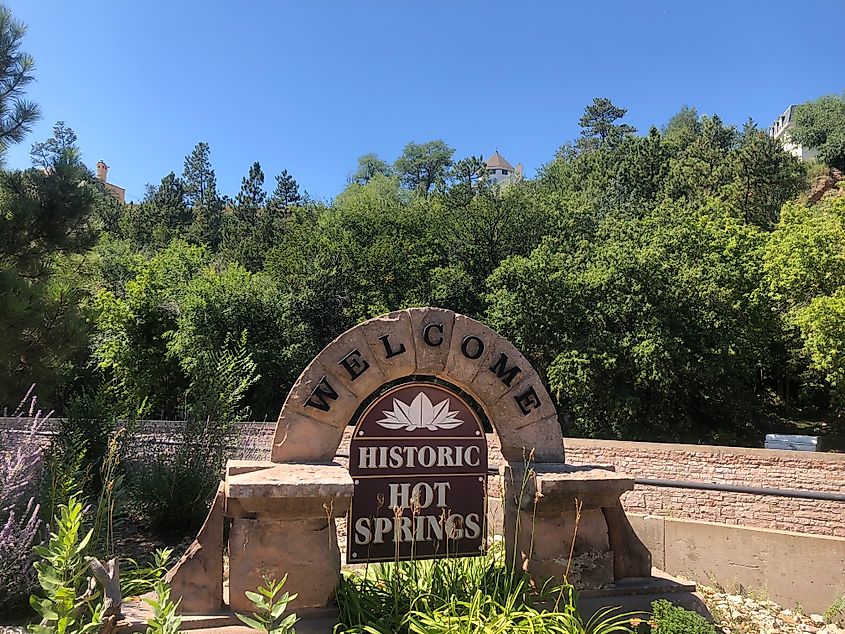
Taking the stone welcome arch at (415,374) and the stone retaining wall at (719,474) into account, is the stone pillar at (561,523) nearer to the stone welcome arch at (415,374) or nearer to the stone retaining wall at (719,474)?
the stone welcome arch at (415,374)

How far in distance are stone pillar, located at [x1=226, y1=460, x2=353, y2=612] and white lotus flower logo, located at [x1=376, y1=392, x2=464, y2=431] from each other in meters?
0.72

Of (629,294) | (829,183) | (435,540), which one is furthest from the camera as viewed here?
(829,183)

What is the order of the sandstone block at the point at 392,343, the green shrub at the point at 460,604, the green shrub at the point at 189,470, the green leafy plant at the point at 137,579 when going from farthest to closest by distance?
the green shrub at the point at 189,470 < the green leafy plant at the point at 137,579 < the sandstone block at the point at 392,343 < the green shrub at the point at 460,604

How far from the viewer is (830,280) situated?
15898 mm

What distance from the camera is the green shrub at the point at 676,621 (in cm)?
407

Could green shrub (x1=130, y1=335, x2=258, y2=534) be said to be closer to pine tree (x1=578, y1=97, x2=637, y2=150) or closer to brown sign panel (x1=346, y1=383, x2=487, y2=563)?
brown sign panel (x1=346, y1=383, x2=487, y2=563)

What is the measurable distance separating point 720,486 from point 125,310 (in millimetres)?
16390

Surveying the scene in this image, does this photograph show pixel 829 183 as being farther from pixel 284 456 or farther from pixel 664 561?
pixel 284 456

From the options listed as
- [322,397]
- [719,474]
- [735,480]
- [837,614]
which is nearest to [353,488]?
[322,397]

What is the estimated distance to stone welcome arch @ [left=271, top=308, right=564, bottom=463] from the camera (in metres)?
4.53

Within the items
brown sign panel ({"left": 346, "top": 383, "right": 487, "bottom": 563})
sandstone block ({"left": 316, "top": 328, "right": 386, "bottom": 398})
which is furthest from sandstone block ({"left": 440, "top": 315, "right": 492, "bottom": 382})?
sandstone block ({"left": 316, "top": 328, "right": 386, "bottom": 398})

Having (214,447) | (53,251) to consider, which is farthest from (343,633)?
(53,251)

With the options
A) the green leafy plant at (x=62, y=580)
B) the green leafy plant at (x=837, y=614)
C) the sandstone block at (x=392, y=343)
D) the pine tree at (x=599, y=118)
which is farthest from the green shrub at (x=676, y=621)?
the pine tree at (x=599, y=118)

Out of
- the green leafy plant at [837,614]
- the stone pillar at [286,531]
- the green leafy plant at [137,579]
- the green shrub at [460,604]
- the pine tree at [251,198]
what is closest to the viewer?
the green shrub at [460,604]
